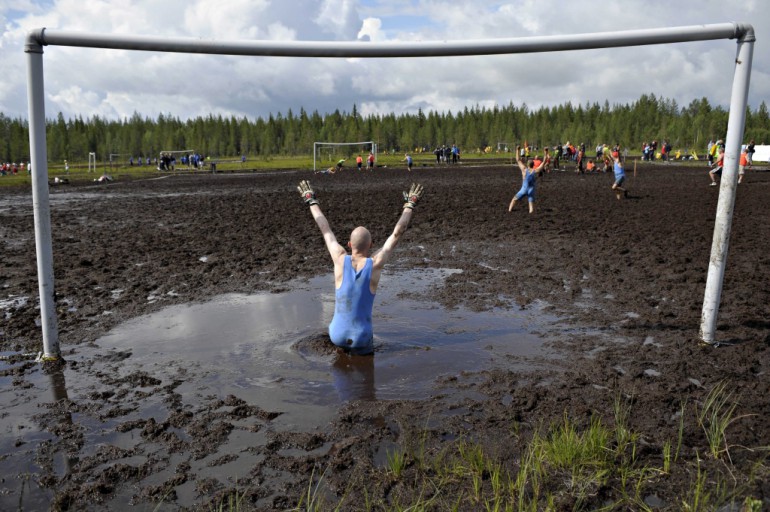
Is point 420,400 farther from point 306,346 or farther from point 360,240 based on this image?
point 306,346

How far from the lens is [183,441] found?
4562 mm

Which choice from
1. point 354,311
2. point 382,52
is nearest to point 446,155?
point 382,52

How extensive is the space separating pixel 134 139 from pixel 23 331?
133 metres

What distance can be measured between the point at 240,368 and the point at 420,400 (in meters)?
2.04

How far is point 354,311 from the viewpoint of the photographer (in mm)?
6258

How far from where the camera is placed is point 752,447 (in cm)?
419

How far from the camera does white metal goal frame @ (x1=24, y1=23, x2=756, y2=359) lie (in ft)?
20.0

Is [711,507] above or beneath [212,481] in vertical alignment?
above

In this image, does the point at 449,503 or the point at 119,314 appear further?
the point at 119,314

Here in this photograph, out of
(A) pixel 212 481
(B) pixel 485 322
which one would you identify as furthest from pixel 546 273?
(A) pixel 212 481

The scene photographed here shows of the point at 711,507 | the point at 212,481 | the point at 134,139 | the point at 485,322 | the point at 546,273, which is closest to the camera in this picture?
the point at 711,507

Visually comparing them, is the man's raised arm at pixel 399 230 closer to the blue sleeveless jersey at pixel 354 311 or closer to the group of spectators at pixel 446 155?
the blue sleeveless jersey at pixel 354 311

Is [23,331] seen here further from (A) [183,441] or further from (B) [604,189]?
(B) [604,189]

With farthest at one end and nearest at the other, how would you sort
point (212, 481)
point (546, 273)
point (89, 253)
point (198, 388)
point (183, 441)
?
point (89, 253), point (546, 273), point (198, 388), point (183, 441), point (212, 481)
